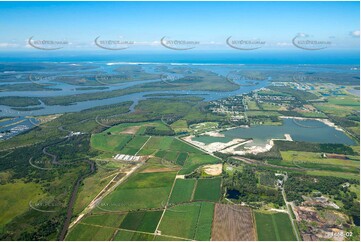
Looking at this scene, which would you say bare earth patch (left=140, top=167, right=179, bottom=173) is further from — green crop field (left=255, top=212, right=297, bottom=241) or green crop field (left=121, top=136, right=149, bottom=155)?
green crop field (left=255, top=212, right=297, bottom=241)

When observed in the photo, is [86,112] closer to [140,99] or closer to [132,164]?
[140,99]

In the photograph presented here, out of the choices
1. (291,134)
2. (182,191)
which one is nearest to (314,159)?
(291,134)

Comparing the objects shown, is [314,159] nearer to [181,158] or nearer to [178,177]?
[181,158]

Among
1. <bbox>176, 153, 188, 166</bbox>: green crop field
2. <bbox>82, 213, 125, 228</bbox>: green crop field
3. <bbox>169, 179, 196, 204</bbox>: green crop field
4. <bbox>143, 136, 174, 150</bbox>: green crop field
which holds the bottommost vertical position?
<bbox>82, 213, 125, 228</bbox>: green crop field

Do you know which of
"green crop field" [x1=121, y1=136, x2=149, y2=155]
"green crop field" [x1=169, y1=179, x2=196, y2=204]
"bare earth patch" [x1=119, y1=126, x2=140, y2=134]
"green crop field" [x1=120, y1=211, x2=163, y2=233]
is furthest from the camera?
"bare earth patch" [x1=119, y1=126, x2=140, y2=134]

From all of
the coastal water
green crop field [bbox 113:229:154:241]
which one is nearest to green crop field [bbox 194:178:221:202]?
green crop field [bbox 113:229:154:241]

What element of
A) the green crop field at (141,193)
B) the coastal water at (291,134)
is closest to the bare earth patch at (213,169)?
the green crop field at (141,193)
